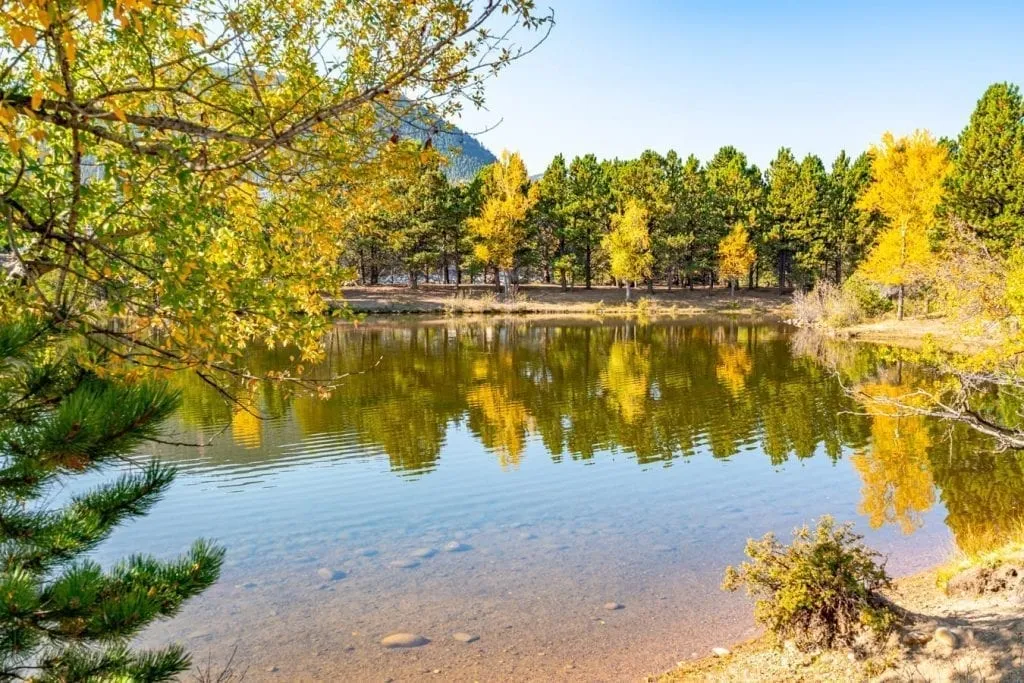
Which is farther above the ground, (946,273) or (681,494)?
(946,273)

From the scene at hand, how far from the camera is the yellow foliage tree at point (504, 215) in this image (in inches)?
2625

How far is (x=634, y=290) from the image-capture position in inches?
3012

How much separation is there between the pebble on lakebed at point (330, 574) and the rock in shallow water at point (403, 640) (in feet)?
6.68

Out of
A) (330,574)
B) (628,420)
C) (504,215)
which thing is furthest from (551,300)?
(330,574)

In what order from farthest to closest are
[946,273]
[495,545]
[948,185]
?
[948,185]
[495,545]
[946,273]

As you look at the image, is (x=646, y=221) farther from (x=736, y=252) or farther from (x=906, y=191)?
(x=906, y=191)

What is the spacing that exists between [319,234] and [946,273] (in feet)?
30.7

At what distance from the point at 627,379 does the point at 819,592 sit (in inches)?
905

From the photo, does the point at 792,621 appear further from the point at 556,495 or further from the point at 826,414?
the point at 826,414

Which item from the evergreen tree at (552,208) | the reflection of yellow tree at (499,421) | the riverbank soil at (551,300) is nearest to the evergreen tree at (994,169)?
the riverbank soil at (551,300)

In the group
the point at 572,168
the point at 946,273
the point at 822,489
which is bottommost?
the point at 822,489

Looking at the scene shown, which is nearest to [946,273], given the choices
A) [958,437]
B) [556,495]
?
[556,495]

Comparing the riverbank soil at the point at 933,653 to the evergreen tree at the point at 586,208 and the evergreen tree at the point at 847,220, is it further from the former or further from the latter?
the evergreen tree at the point at 847,220

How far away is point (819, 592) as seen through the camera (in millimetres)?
7188
